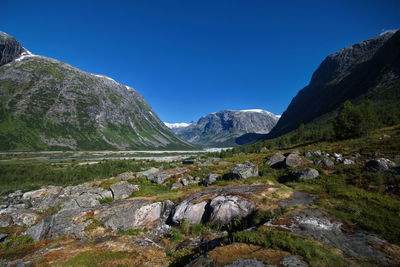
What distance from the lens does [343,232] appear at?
1201 cm

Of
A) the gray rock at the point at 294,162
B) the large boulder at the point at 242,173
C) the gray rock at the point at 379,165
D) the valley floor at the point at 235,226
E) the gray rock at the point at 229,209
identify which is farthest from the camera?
the gray rock at the point at 294,162

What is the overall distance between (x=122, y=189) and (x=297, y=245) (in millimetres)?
27973

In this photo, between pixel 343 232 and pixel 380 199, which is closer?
pixel 343 232

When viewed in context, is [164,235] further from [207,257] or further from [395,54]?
[395,54]

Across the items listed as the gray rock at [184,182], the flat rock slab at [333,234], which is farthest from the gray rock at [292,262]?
the gray rock at [184,182]

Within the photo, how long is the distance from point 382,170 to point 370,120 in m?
49.9

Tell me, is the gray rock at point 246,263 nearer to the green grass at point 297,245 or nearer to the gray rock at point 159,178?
the green grass at point 297,245

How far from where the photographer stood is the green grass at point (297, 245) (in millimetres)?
8820

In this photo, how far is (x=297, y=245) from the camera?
387 inches

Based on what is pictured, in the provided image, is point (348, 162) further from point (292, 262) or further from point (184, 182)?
point (292, 262)

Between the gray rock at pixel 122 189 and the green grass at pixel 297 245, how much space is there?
2284 cm

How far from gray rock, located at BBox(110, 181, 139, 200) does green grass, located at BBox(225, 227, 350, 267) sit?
2284 cm

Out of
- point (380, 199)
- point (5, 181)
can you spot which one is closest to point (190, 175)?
point (380, 199)

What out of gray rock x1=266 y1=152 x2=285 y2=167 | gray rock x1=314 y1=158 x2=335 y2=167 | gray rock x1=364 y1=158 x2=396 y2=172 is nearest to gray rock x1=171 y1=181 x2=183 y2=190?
gray rock x1=266 y1=152 x2=285 y2=167
